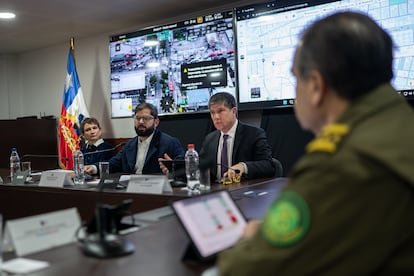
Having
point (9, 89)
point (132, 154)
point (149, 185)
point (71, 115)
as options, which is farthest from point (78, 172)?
point (9, 89)

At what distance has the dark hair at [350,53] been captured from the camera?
81 cm

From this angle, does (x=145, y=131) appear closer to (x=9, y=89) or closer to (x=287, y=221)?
(x=287, y=221)

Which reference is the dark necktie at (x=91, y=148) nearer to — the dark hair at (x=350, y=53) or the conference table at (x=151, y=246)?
the conference table at (x=151, y=246)

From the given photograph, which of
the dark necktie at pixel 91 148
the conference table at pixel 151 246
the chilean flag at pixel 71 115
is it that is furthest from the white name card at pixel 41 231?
→ the chilean flag at pixel 71 115

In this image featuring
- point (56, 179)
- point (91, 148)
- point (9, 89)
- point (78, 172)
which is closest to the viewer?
point (56, 179)

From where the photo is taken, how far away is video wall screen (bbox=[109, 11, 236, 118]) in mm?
4488

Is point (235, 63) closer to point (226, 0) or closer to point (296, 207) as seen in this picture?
point (226, 0)

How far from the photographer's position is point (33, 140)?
6.29 metres

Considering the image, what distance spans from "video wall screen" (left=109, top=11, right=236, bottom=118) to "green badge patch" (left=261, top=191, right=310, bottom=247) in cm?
367

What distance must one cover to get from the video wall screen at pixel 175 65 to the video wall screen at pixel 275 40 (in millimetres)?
149

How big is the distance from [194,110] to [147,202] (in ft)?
8.13

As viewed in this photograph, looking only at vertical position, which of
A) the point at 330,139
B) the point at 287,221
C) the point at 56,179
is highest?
the point at 330,139

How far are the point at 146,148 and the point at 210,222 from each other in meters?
2.71

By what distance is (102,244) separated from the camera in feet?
3.82
